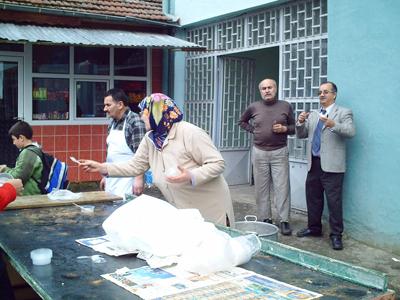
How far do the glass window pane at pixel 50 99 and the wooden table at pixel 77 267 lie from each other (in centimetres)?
579

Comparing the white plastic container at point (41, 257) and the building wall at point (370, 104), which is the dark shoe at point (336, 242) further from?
the white plastic container at point (41, 257)

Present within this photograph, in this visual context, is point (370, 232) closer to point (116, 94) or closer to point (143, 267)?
point (116, 94)

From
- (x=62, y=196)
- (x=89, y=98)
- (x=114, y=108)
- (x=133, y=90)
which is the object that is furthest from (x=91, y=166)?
(x=133, y=90)

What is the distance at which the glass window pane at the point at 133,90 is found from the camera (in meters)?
9.38

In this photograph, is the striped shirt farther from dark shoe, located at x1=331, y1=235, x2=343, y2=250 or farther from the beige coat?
dark shoe, located at x1=331, y1=235, x2=343, y2=250

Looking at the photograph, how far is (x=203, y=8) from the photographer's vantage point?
8328 mm

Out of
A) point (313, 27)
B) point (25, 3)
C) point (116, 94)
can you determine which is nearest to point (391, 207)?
point (313, 27)

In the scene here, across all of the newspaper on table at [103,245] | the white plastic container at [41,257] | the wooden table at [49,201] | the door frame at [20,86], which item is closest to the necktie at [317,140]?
the wooden table at [49,201]

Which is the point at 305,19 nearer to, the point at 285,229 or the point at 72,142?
the point at 285,229

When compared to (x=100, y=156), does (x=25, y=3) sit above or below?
above

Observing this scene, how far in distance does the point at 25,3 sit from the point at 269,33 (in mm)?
3989

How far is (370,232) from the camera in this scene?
→ 5445mm

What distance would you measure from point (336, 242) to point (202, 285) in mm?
3661

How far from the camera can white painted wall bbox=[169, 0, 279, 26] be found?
24.0 feet
